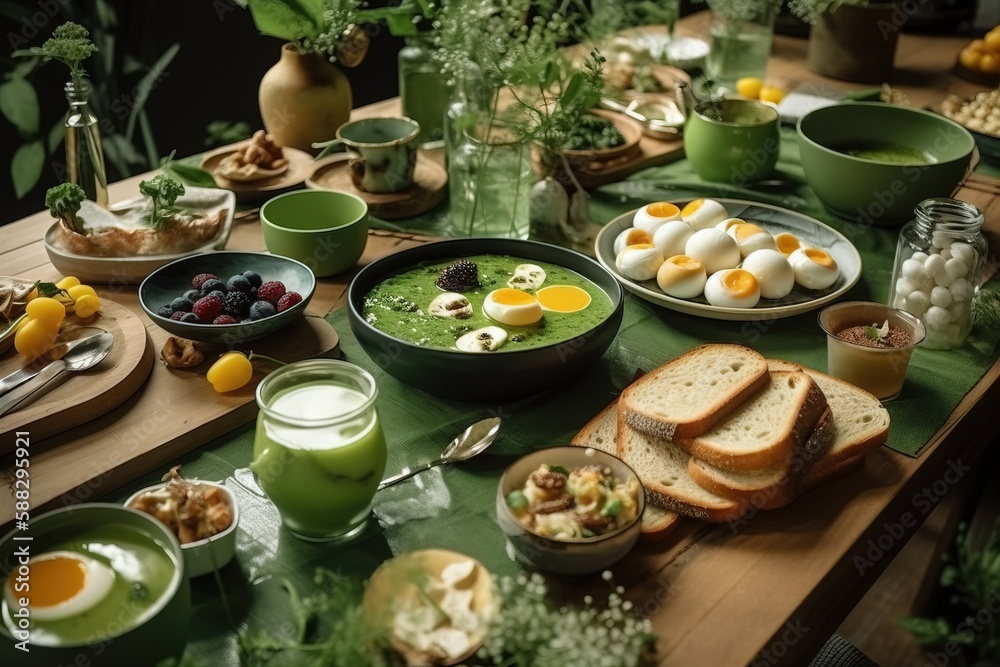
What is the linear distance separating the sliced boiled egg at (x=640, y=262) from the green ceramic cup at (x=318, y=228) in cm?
58

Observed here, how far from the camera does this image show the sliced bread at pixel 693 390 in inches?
59.1

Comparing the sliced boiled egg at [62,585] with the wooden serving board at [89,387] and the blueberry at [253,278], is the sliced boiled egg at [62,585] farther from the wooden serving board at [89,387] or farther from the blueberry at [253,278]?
the blueberry at [253,278]

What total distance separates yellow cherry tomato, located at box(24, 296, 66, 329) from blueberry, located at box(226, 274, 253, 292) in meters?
0.30

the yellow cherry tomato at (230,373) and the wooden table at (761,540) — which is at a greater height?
the yellow cherry tomato at (230,373)

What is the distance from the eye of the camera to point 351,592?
3.68ft

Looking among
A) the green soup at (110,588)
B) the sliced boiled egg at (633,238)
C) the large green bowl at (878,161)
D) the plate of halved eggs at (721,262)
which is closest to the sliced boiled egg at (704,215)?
the plate of halved eggs at (721,262)

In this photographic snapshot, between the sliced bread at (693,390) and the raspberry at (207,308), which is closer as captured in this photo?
the sliced bread at (693,390)

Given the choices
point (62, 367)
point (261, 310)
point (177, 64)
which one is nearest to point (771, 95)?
point (261, 310)

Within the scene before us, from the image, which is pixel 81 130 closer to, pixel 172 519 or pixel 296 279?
pixel 296 279

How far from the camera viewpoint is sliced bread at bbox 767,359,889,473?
1.48m

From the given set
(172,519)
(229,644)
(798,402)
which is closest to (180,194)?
(172,519)

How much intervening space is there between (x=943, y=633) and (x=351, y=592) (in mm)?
685

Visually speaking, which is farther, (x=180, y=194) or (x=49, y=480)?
(x=180, y=194)

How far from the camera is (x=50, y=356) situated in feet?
5.46
